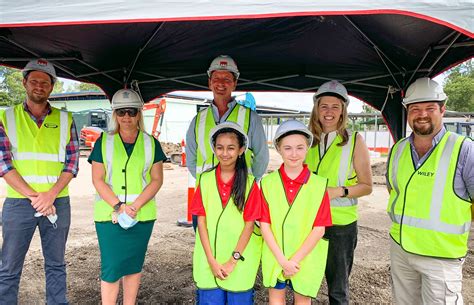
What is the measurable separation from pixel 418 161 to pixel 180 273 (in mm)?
3127

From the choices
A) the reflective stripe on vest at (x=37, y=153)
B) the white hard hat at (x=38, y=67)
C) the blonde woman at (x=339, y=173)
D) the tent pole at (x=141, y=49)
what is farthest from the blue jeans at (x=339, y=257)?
the tent pole at (x=141, y=49)

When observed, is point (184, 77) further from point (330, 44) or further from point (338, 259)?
point (338, 259)

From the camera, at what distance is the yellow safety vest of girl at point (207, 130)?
123 inches

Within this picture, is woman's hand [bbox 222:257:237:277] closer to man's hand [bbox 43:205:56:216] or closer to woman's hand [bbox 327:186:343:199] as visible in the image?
woman's hand [bbox 327:186:343:199]

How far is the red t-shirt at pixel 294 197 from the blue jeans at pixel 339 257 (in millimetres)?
330

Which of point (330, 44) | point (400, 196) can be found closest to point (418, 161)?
point (400, 196)

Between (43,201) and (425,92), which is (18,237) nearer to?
(43,201)

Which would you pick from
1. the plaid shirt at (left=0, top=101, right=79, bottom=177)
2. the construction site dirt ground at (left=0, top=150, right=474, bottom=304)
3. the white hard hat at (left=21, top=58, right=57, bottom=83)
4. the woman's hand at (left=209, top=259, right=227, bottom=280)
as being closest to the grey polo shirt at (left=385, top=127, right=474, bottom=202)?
the woman's hand at (left=209, top=259, right=227, bottom=280)

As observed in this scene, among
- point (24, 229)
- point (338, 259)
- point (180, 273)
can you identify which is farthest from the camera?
point (180, 273)

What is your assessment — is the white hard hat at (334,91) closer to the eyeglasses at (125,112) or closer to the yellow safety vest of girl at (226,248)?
the yellow safety vest of girl at (226,248)

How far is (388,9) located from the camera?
181cm

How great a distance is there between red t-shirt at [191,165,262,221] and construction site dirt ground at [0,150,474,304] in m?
1.62

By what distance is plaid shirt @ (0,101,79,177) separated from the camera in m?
2.91

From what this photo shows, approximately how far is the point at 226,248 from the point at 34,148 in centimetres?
181
